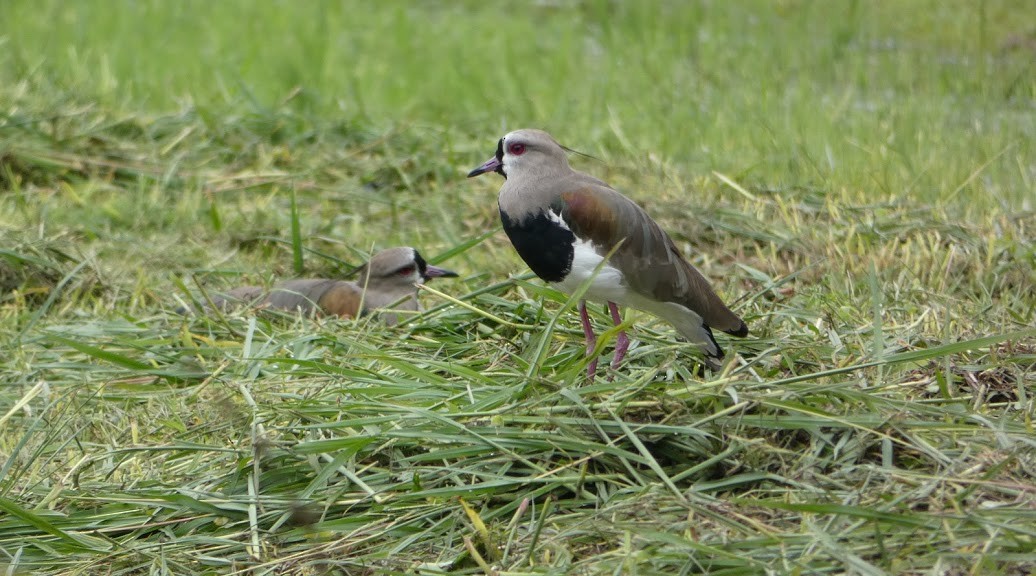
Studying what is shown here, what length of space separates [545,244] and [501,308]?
636 millimetres

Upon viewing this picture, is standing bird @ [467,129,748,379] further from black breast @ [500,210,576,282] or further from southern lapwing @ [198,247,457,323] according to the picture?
southern lapwing @ [198,247,457,323]

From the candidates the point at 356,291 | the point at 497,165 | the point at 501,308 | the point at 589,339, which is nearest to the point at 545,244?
the point at 589,339

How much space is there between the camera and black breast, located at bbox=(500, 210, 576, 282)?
3705mm

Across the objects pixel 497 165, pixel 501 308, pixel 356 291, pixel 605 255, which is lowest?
pixel 356 291

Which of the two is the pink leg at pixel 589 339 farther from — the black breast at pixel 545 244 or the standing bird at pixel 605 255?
the black breast at pixel 545 244

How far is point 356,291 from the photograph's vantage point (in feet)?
16.1

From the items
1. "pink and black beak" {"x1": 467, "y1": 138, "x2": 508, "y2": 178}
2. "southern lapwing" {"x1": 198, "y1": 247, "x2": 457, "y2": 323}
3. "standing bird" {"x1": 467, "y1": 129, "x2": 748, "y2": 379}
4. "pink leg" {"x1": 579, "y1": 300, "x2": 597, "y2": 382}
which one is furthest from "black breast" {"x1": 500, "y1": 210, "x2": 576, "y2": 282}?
"southern lapwing" {"x1": 198, "y1": 247, "x2": 457, "y2": 323}

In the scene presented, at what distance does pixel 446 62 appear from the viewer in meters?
8.88

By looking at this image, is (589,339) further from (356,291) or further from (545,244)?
(356,291)

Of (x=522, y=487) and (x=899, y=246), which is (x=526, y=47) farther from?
(x=522, y=487)

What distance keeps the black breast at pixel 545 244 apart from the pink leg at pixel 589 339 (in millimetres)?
134

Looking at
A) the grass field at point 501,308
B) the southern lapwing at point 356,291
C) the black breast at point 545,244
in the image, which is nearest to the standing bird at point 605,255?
the black breast at point 545,244

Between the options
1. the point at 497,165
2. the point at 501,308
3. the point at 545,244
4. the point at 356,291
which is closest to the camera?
the point at 545,244

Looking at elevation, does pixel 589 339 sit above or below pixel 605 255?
below
